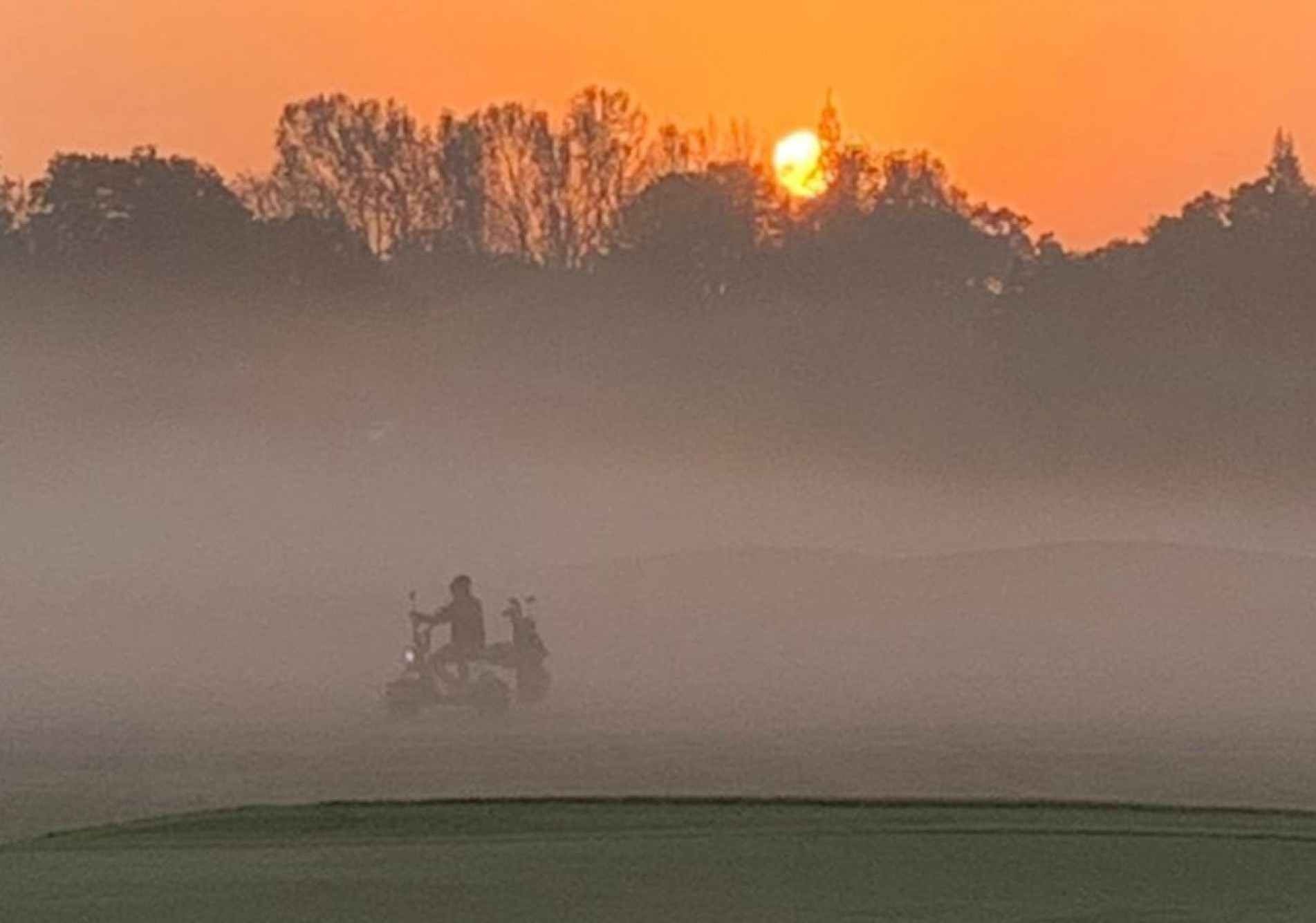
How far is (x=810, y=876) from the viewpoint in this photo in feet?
9.39

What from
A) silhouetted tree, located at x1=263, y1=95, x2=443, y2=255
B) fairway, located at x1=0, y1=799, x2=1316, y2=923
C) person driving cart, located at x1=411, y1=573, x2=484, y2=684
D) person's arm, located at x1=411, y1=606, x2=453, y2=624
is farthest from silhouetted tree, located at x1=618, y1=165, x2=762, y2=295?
fairway, located at x1=0, y1=799, x2=1316, y2=923

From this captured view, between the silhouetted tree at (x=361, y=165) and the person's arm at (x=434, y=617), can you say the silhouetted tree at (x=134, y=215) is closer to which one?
the silhouetted tree at (x=361, y=165)

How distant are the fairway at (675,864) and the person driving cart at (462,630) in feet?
31.5

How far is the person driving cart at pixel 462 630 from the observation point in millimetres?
13062

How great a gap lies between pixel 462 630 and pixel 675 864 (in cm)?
1031

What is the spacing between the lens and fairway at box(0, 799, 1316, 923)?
104 inches

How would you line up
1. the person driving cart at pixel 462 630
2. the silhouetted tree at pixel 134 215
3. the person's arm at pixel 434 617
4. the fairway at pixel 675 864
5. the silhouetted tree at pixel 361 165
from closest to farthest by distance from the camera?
the fairway at pixel 675 864
the person's arm at pixel 434 617
the person driving cart at pixel 462 630
the silhouetted tree at pixel 361 165
the silhouetted tree at pixel 134 215

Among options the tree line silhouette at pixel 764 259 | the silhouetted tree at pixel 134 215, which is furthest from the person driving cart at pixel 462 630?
the silhouetted tree at pixel 134 215

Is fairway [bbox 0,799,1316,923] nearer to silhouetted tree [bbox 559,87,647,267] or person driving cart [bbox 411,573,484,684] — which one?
person driving cart [bbox 411,573,484,684]

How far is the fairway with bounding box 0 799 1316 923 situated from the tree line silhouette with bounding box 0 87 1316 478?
30.1 ft

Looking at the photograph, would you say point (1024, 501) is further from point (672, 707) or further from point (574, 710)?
point (574, 710)

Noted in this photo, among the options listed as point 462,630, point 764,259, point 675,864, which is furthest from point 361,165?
point 675,864

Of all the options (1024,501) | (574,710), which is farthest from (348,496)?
(574,710)

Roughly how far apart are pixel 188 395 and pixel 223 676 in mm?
2225
